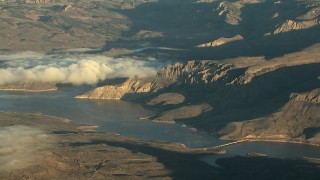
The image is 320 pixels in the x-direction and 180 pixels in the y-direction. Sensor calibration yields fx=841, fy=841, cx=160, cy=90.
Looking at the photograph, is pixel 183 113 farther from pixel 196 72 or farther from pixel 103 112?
pixel 196 72

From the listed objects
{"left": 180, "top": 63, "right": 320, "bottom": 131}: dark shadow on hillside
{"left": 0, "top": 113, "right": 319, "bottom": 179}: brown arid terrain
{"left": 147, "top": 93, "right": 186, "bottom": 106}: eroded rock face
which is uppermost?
{"left": 180, "top": 63, "right": 320, "bottom": 131}: dark shadow on hillside

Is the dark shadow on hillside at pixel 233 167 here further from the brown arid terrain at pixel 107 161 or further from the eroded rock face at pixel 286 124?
the eroded rock face at pixel 286 124

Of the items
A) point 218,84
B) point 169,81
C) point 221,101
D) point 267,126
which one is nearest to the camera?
point 267,126

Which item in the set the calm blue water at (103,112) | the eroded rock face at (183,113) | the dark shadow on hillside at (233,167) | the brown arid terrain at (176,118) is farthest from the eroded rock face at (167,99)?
the dark shadow on hillside at (233,167)

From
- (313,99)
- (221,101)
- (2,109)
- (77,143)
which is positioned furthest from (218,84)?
(77,143)

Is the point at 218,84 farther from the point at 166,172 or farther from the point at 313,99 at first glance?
the point at 166,172

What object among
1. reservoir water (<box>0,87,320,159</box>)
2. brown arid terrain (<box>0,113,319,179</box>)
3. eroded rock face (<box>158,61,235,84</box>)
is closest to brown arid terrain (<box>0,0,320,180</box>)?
brown arid terrain (<box>0,113,319,179</box>)

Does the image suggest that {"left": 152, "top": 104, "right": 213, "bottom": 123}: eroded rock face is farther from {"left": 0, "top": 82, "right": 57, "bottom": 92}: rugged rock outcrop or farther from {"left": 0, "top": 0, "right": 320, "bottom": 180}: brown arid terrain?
{"left": 0, "top": 82, "right": 57, "bottom": 92}: rugged rock outcrop

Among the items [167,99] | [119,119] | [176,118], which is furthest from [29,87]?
[176,118]
